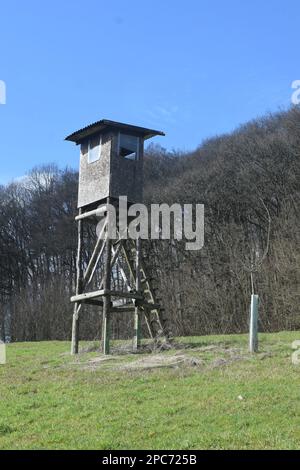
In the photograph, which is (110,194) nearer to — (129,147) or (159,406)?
(129,147)

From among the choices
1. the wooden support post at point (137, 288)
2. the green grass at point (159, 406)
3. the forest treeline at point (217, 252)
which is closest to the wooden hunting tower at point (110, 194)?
the wooden support post at point (137, 288)

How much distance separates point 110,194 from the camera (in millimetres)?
20359

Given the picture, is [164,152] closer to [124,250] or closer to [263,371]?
[124,250]

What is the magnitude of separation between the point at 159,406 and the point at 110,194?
10.7 meters

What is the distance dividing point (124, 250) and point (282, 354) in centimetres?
852

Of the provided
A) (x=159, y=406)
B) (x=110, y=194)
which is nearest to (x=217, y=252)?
(x=110, y=194)

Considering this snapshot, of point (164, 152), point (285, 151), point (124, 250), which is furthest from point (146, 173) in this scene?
point (124, 250)

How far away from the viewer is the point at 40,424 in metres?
10.2

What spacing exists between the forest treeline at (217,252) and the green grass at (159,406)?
50.1ft

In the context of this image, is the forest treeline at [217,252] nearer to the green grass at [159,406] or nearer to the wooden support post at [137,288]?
the wooden support post at [137,288]

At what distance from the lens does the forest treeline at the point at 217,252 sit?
33281 millimetres

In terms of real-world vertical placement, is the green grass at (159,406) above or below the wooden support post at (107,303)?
below

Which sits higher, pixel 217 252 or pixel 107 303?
pixel 217 252
